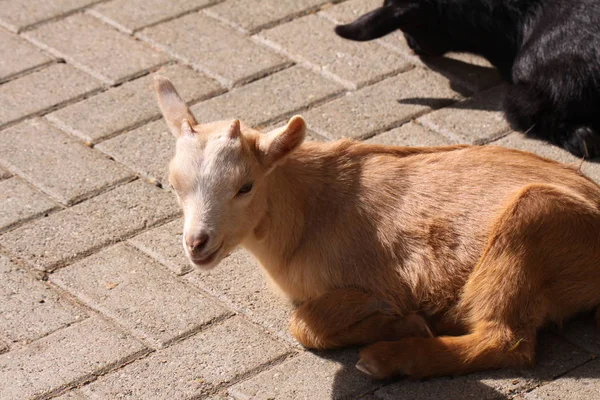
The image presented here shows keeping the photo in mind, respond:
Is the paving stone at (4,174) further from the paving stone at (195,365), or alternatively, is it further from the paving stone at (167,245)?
the paving stone at (195,365)

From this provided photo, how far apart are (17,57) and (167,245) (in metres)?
2.44

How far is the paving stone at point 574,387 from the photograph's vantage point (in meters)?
4.24

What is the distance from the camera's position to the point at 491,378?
436 cm

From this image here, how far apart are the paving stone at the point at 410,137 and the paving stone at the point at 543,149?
0.36 meters

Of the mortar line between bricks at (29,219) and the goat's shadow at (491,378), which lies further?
the mortar line between bricks at (29,219)

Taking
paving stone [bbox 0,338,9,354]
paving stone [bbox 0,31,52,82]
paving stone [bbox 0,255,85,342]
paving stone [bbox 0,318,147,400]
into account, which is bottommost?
paving stone [bbox 0,338,9,354]

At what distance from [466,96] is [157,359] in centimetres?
312

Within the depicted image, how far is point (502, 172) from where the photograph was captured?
15.5 feet

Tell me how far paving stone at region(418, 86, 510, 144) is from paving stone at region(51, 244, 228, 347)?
2.08 m

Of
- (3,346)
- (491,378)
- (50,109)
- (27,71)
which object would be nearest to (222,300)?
(3,346)

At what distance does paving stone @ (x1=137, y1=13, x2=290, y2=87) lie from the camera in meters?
6.92

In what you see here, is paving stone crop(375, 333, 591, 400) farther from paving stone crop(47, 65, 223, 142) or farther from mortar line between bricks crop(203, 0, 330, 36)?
mortar line between bricks crop(203, 0, 330, 36)

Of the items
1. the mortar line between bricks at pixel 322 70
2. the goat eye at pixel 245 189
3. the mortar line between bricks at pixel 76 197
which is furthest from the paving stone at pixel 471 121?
the goat eye at pixel 245 189

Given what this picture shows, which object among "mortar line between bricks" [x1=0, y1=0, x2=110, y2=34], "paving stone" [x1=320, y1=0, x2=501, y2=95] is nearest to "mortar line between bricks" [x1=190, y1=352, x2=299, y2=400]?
"paving stone" [x1=320, y1=0, x2=501, y2=95]
